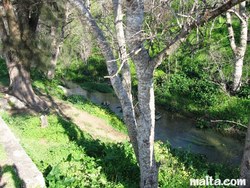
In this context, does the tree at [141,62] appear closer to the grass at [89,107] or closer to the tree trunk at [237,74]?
the grass at [89,107]

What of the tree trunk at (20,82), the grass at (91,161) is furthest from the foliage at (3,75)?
the grass at (91,161)

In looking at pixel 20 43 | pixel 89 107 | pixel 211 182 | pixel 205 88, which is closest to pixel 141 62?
pixel 211 182

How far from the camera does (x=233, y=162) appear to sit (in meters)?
14.6

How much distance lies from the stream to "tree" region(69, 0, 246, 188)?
25.8 ft

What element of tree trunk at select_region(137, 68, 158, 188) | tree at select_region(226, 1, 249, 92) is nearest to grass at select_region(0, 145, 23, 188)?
tree trunk at select_region(137, 68, 158, 188)

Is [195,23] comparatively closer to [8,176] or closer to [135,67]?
[135,67]

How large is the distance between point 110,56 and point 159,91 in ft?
51.7

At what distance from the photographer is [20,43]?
14.5m

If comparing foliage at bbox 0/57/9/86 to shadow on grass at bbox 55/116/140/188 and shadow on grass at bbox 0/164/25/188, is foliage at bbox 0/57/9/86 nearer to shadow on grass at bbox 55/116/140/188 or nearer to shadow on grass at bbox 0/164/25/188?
shadow on grass at bbox 55/116/140/188

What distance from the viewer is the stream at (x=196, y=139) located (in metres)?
15.5

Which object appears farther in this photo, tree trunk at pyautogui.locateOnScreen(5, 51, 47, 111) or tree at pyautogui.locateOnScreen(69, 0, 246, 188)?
tree trunk at pyautogui.locateOnScreen(5, 51, 47, 111)

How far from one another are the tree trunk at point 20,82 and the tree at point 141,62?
760cm

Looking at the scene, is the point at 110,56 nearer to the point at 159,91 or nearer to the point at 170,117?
the point at 170,117

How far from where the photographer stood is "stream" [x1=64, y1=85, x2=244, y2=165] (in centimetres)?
1547
